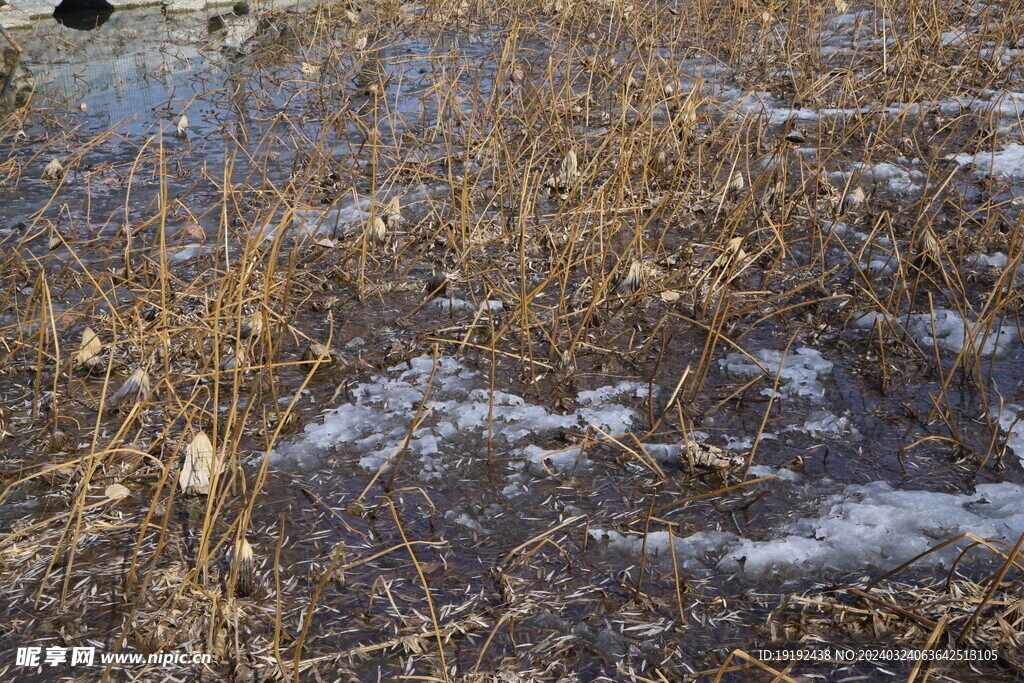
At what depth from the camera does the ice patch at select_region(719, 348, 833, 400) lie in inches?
108

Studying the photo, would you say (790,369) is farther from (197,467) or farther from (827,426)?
(197,467)

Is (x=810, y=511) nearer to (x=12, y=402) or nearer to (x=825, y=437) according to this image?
(x=825, y=437)

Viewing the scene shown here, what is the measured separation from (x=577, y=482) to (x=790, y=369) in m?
0.99

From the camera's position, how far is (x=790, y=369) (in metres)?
2.85

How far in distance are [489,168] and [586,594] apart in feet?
10.0

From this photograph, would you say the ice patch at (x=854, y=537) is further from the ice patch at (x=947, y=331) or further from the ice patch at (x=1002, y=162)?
the ice patch at (x=1002, y=162)

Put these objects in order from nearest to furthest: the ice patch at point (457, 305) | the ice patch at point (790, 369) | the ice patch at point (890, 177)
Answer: the ice patch at point (790, 369) < the ice patch at point (457, 305) < the ice patch at point (890, 177)

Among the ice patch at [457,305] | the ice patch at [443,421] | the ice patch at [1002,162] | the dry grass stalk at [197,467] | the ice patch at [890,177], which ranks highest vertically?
the ice patch at [1002,162]

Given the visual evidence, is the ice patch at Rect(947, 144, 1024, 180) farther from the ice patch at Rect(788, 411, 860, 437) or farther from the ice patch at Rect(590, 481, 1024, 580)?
the ice patch at Rect(590, 481, 1024, 580)

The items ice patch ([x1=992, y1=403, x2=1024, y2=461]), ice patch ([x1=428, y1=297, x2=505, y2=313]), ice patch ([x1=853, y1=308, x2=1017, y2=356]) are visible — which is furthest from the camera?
ice patch ([x1=428, y1=297, x2=505, y2=313])

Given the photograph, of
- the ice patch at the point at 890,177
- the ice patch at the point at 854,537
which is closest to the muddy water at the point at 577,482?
the ice patch at the point at 854,537

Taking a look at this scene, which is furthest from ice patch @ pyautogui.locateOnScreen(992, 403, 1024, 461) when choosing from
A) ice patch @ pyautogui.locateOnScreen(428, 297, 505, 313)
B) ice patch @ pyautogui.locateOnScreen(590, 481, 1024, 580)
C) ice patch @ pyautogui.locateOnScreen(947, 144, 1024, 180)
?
ice patch @ pyautogui.locateOnScreen(947, 144, 1024, 180)

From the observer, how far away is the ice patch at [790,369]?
108 inches

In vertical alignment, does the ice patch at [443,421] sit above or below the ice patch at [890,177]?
below
